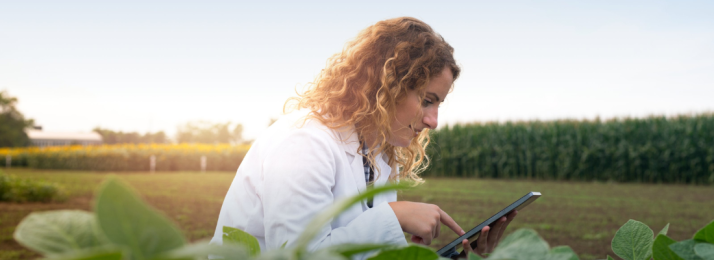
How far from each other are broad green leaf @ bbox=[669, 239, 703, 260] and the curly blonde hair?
1.04 m

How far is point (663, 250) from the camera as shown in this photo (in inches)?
16.6

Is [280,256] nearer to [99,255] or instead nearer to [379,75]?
[99,255]

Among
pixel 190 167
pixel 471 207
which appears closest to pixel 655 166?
pixel 471 207

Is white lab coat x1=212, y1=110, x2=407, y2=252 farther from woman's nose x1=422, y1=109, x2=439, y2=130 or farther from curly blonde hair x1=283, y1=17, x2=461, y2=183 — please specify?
woman's nose x1=422, y1=109, x2=439, y2=130

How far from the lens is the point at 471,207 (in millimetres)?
6168

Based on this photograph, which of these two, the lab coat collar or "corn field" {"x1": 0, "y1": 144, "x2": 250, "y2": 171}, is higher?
the lab coat collar

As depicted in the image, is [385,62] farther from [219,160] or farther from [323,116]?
[219,160]

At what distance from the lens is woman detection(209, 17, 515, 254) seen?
1079 millimetres

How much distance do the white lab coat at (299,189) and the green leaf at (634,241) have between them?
50cm

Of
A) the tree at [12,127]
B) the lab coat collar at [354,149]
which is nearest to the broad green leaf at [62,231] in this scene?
the lab coat collar at [354,149]

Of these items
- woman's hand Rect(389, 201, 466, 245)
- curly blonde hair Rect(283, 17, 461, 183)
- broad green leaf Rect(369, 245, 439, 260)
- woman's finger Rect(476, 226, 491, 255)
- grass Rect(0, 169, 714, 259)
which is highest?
curly blonde hair Rect(283, 17, 461, 183)

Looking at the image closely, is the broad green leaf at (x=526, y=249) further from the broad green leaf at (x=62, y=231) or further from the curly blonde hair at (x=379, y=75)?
the curly blonde hair at (x=379, y=75)

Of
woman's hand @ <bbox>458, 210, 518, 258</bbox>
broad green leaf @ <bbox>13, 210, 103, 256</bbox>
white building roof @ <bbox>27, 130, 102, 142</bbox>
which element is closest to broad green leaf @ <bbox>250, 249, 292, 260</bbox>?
broad green leaf @ <bbox>13, 210, 103, 256</bbox>

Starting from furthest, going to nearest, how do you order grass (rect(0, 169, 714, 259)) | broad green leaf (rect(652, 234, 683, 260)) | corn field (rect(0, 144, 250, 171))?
1. corn field (rect(0, 144, 250, 171))
2. grass (rect(0, 169, 714, 259))
3. broad green leaf (rect(652, 234, 683, 260))
